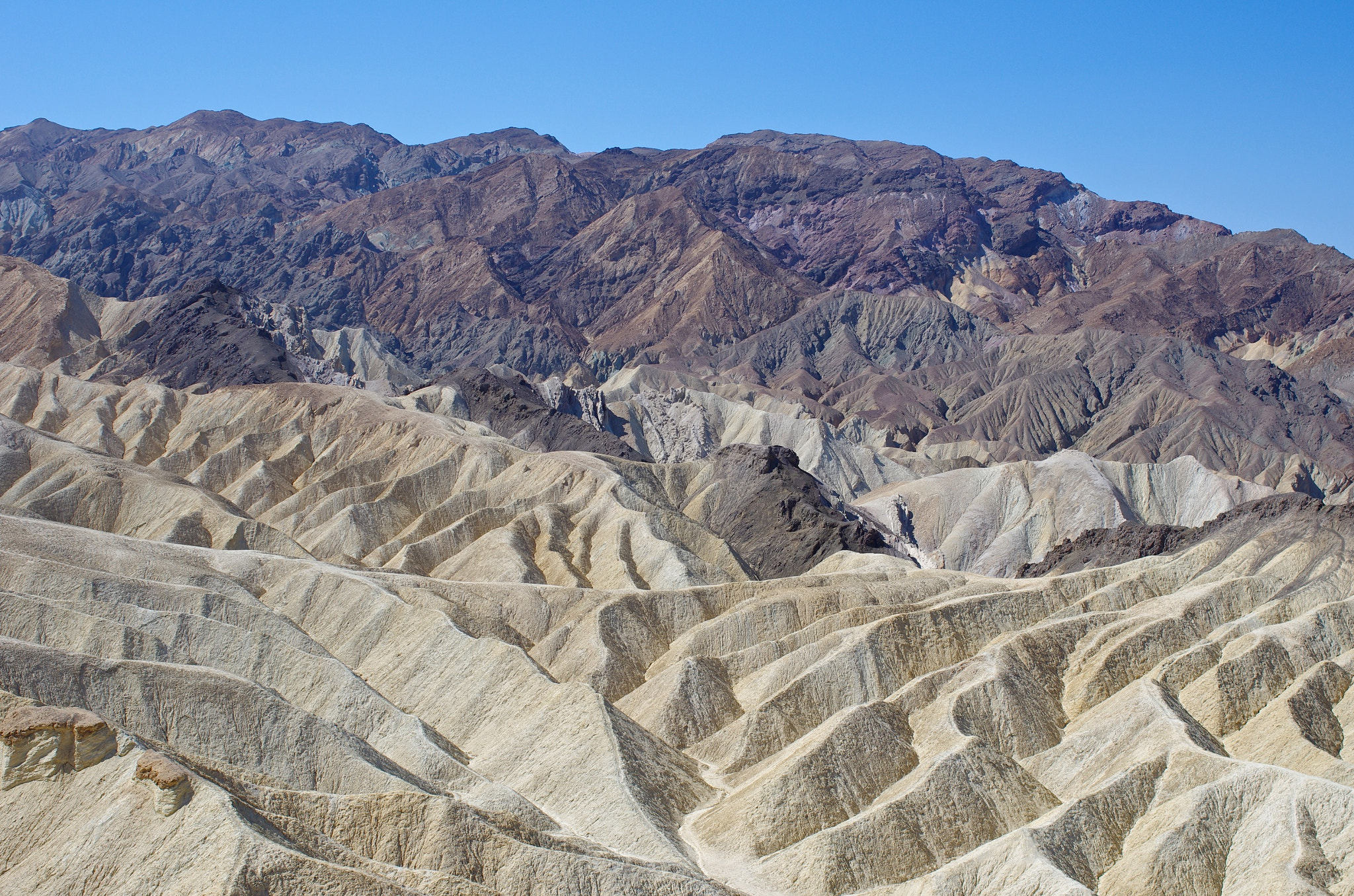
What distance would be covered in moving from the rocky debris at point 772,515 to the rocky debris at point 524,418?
1437 centimetres

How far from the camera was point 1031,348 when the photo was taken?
194 meters

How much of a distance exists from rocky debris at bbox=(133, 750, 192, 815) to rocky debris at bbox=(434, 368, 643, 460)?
81622 mm

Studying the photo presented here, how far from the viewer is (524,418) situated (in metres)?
120

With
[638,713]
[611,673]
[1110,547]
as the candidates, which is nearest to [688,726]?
[638,713]

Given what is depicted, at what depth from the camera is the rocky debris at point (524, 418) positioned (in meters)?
114

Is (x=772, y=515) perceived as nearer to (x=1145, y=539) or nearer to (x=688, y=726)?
(x=1145, y=539)

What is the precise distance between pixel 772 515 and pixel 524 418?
36.5 metres

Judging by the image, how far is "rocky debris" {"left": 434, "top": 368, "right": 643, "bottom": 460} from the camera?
11381 cm

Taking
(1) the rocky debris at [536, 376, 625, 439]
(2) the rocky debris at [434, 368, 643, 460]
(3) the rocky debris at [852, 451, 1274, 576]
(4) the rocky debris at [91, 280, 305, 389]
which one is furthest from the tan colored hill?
(1) the rocky debris at [536, 376, 625, 439]

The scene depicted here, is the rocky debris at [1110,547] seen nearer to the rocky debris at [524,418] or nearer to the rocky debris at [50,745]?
the rocky debris at [524,418]

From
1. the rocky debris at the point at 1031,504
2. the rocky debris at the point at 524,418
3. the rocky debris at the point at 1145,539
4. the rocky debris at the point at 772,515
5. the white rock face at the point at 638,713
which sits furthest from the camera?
the rocky debris at the point at 524,418

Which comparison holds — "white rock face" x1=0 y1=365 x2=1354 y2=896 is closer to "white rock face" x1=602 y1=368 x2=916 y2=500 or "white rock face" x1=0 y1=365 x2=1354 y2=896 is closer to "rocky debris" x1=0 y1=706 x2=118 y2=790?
"rocky debris" x1=0 y1=706 x2=118 y2=790

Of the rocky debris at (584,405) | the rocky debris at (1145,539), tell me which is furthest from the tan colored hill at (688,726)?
the rocky debris at (584,405)

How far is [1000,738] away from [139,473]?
187 feet
